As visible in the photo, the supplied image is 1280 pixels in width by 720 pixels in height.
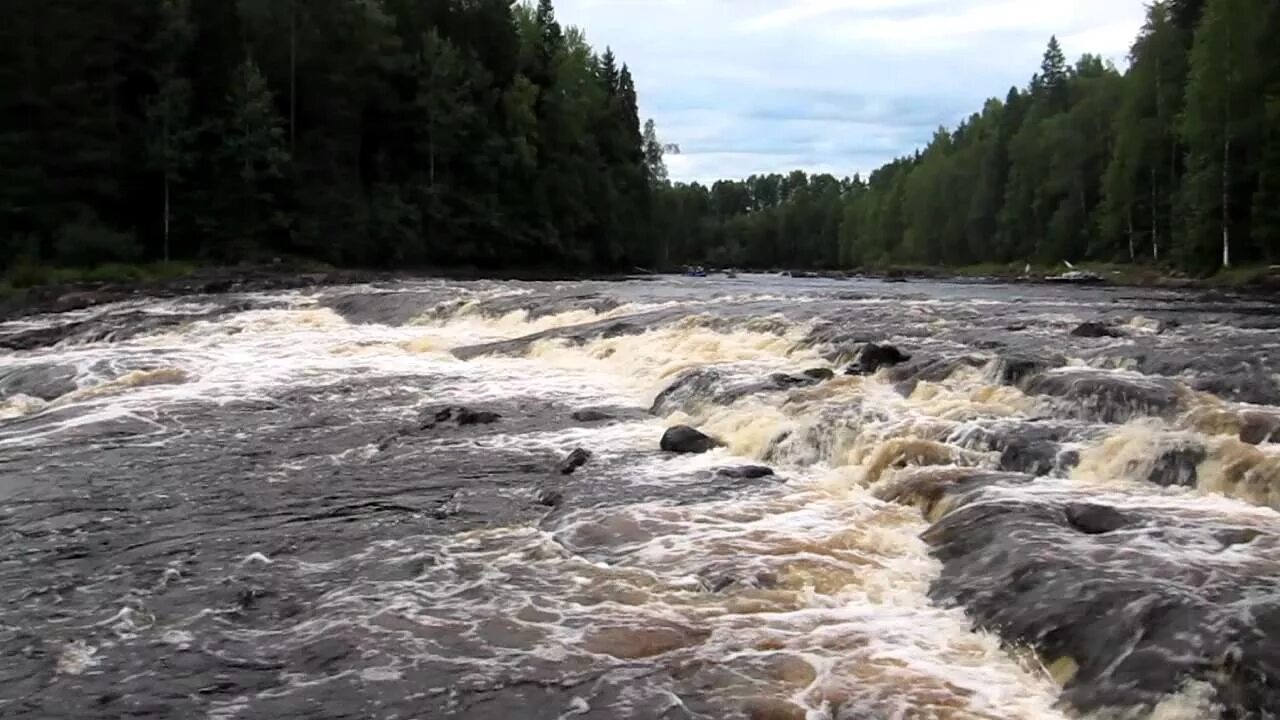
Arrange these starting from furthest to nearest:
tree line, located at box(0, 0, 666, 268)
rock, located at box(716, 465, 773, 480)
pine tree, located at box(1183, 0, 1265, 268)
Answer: tree line, located at box(0, 0, 666, 268) → pine tree, located at box(1183, 0, 1265, 268) → rock, located at box(716, 465, 773, 480)

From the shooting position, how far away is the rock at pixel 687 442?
13375 millimetres

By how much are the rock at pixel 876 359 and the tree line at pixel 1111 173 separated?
29.0 metres

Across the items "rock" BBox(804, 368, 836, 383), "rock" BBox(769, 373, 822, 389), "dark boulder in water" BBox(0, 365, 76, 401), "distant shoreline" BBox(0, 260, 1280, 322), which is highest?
"distant shoreline" BBox(0, 260, 1280, 322)

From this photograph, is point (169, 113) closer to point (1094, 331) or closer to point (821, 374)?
point (821, 374)

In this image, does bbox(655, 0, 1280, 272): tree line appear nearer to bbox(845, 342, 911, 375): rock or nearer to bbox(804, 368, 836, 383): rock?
bbox(845, 342, 911, 375): rock

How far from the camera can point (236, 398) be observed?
57.9 ft

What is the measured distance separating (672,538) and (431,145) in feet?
179

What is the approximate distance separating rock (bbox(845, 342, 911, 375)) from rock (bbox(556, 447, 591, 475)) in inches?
200

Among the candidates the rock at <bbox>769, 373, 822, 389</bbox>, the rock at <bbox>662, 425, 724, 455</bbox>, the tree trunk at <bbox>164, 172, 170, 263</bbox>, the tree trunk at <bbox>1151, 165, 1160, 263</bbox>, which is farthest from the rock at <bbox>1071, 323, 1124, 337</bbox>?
the tree trunk at <bbox>164, 172, 170, 263</bbox>

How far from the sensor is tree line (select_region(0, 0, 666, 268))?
148 feet

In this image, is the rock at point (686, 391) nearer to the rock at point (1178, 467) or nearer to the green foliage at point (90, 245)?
the rock at point (1178, 467)

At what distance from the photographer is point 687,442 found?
13.5 meters

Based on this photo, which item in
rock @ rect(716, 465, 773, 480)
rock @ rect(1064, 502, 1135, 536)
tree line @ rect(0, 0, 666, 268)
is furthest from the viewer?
tree line @ rect(0, 0, 666, 268)

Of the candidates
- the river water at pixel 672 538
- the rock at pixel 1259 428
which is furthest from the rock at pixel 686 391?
the rock at pixel 1259 428
